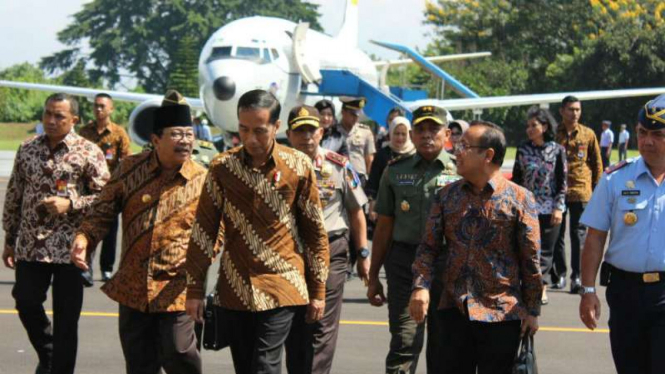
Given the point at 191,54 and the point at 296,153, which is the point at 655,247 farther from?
the point at 191,54

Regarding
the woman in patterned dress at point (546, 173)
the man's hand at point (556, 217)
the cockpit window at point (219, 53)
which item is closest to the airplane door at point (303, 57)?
the cockpit window at point (219, 53)

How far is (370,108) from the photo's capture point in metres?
29.3

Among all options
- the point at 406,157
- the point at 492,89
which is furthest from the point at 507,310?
the point at 492,89

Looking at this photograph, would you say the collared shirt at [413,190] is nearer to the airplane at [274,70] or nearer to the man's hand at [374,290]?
the man's hand at [374,290]

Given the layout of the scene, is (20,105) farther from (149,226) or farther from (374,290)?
(149,226)

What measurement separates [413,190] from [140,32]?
97.0 m

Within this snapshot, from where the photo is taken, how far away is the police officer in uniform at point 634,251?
18.5 ft

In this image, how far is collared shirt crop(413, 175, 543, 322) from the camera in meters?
5.54

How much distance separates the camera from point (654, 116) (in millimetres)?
5691

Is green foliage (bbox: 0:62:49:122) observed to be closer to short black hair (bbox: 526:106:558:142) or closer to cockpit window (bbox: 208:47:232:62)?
cockpit window (bbox: 208:47:232:62)

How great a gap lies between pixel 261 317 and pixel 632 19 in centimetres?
6593

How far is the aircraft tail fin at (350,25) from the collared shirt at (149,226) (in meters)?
37.8

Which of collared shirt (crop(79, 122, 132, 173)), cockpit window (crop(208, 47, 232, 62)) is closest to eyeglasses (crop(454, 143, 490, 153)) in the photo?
collared shirt (crop(79, 122, 132, 173))

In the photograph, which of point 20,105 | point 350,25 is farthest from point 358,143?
point 20,105
